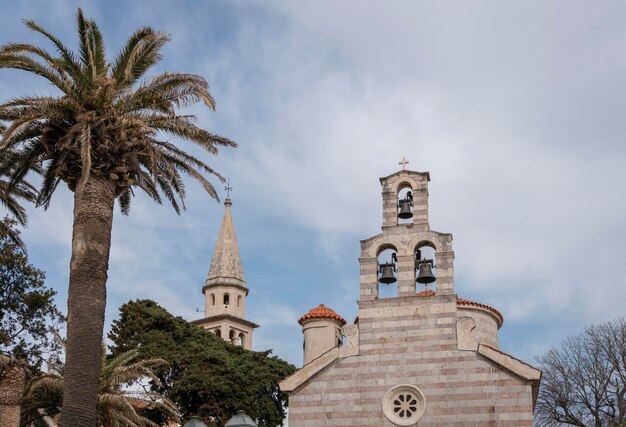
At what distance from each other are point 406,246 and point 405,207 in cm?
141

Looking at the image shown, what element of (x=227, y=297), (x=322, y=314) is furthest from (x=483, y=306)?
(x=227, y=297)

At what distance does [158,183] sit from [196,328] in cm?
2551

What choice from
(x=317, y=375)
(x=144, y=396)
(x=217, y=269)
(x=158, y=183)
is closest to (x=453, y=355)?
(x=317, y=375)

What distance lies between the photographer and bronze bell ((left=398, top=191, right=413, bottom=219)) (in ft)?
91.3

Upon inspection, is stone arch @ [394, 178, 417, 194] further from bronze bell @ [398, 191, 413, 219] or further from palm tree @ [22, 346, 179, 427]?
palm tree @ [22, 346, 179, 427]

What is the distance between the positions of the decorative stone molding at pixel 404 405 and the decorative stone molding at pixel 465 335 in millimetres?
1891

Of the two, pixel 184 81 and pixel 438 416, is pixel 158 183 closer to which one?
pixel 184 81

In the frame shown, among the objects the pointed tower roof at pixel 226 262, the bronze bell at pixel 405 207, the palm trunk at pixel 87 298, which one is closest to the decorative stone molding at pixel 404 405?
the bronze bell at pixel 405 207

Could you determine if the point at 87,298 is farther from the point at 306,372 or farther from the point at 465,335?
the point at 465,335

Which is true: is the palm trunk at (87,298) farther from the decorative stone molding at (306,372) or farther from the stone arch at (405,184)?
the stone arch at (405,184)

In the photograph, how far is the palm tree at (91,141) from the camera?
60.7 ft

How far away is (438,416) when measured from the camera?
25.1m

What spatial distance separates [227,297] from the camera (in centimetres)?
6197

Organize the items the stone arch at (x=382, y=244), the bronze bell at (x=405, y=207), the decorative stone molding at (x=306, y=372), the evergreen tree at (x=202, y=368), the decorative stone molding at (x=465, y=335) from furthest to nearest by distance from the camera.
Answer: the evergreen tree at (x=202, y=368)
the bronze bell at (x=405, y=207)
the stone arch at (x=382, y=244)
the decorative stone molding at (x=306, y=372)
the decorative stone molding at (x=465, y=335)
